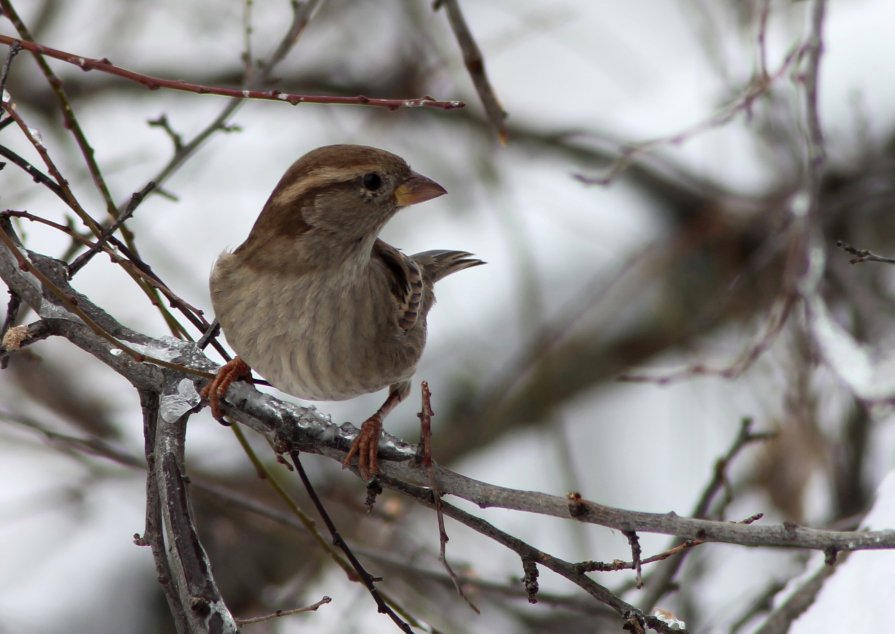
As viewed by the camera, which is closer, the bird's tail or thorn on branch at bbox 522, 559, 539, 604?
thorn on branch at bbox 522, 559, 539, 604

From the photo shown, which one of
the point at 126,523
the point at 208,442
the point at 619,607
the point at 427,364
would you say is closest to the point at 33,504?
the point at 126,523

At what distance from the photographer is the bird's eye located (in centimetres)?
334

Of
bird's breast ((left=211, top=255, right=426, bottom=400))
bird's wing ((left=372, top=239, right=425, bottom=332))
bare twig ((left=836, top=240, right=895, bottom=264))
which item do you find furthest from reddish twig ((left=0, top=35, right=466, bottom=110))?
bird's wing ((left=372, top=239, right=425, bottom=332))

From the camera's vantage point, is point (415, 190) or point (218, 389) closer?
point (218, 389)

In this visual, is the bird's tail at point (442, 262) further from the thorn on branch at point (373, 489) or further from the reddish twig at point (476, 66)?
the thorn on branch at point (373, 489)

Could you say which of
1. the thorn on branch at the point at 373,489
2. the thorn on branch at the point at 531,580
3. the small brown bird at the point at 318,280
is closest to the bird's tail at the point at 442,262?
the small brown bird at the point at 318,280

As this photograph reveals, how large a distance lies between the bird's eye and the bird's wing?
46 cm

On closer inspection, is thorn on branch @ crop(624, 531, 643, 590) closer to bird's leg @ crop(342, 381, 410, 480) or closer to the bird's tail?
bird's leg @ crop(342, 381, 410, 480)

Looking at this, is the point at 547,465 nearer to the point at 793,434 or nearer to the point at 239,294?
the point at 793,434

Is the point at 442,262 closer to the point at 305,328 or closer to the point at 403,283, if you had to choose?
the point at 403,283

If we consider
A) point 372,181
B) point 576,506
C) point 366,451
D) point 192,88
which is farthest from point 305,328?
point 576,506

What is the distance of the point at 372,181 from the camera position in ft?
11.0

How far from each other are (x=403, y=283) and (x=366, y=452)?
121 centimetres

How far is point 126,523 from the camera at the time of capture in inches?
248
